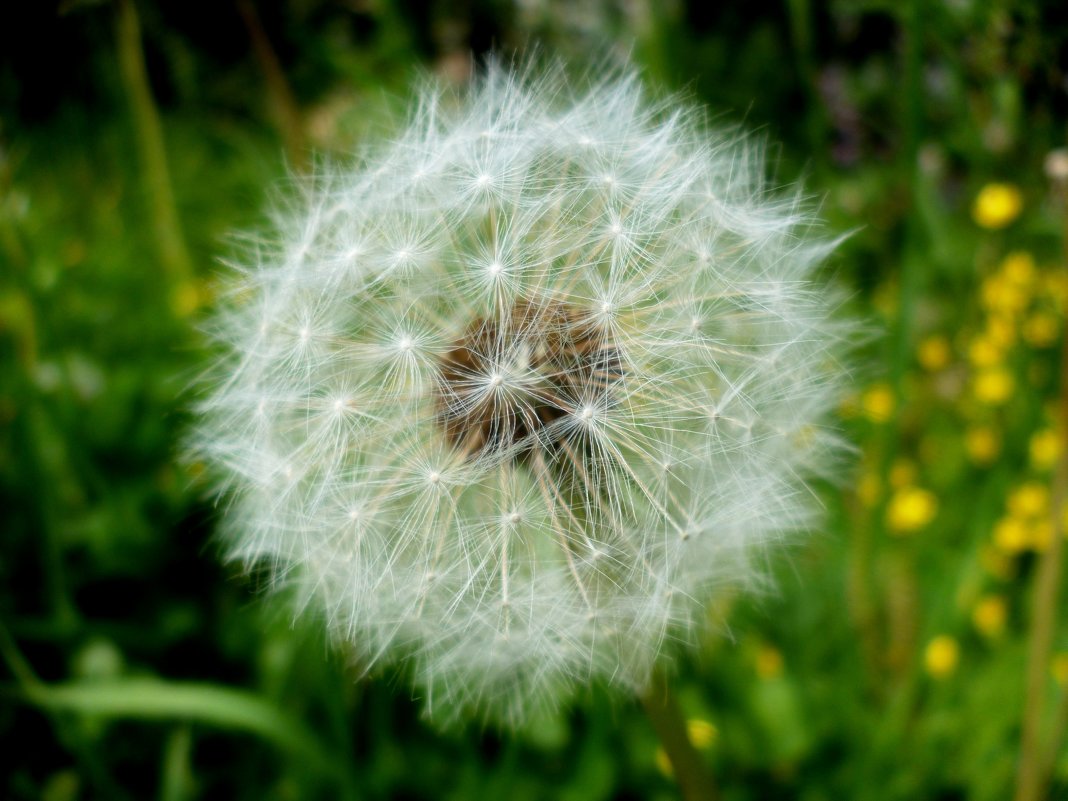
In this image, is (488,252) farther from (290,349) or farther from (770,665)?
(770,665)

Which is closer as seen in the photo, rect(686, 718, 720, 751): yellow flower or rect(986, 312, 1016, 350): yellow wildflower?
rect(686, 718, 720, 751): yellow flower

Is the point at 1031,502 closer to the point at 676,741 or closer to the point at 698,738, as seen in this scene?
the point at 698,738

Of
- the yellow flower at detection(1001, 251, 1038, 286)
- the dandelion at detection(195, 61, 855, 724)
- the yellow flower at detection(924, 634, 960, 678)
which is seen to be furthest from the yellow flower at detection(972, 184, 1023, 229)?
the dandelion at detection(195, 61, 855, 724)

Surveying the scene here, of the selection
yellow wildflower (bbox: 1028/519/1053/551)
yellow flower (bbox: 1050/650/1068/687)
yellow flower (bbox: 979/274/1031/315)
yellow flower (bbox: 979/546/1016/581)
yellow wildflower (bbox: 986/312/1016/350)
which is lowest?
yellow flower (bbox: 1050/650/1068/687)

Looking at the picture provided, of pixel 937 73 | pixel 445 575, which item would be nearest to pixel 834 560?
pixel 445 575

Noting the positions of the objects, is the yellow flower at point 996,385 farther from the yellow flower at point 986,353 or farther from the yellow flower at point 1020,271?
the yellow flower at point 1020,271

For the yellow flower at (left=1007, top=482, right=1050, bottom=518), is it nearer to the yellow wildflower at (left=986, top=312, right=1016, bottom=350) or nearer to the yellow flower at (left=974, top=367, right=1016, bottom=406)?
the yellow flower at (left=974, top=367, right=1016, bottom=406)
